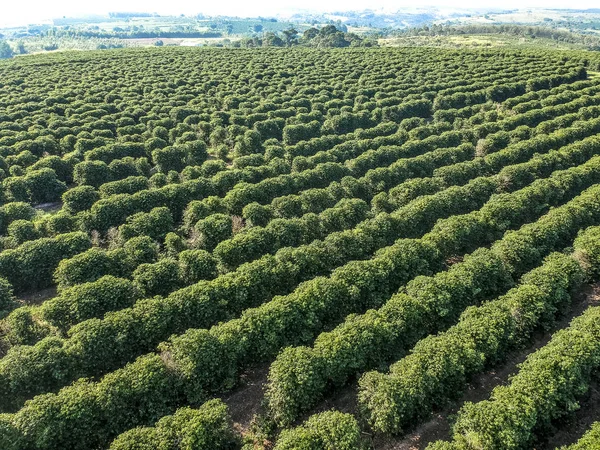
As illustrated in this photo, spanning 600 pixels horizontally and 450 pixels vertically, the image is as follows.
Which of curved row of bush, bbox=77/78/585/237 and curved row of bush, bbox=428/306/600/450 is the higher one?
curved row of bush, bbox=77/78/585/237

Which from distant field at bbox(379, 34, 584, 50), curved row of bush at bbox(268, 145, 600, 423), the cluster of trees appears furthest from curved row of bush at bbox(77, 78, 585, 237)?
distant field at bbox(379, 34, 584, 50)

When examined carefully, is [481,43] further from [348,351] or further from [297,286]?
[348,351]

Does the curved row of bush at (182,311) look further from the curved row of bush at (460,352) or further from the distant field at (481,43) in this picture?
the distant field at (481,43)

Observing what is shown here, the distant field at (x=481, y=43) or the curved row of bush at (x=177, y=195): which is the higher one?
the distant field at (x=481, y=43)

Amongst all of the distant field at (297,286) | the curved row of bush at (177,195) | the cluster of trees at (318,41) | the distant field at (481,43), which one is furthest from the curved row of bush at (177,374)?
the distant field at (481,43)

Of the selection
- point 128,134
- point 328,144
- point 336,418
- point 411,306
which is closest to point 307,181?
point 328,144

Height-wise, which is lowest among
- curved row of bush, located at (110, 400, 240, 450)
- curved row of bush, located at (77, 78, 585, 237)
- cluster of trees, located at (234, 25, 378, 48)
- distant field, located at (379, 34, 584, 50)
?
curved row of bush, located at (110, 400, 240, 450)

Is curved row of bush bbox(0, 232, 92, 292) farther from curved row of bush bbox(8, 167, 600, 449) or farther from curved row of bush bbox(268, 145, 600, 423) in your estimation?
curved row of bush bbox(268, 145, 600, 423)

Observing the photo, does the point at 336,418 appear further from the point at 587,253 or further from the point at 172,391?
the point at 587,253

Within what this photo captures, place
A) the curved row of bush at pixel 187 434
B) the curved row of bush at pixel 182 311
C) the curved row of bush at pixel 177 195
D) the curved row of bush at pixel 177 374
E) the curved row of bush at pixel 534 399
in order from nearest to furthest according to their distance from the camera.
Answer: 1. the curved row of bush at pixel 187 434
2. the curved row of bush at pixel 534 399
3. the curved row of bush at pixel 177 374
4. the curved row of bush at pixel 182 311
5. the curved row of bush at pixel 177 195

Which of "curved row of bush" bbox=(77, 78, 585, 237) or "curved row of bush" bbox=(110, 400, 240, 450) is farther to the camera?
"curved row of bush" bbox=(77, 78, 585, 237)
